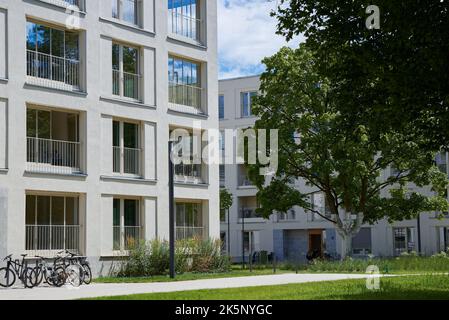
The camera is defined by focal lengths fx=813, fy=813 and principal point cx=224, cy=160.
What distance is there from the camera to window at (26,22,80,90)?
96.2ft

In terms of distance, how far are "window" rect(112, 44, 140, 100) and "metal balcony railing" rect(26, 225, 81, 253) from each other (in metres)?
5.99

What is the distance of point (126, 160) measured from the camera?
108 feet

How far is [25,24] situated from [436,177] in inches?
944

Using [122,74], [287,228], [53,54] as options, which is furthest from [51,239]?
[287,228]

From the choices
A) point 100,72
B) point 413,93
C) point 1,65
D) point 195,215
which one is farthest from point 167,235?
point 413,93

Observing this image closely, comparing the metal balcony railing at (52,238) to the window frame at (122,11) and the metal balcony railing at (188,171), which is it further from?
the window frame at (122,11)

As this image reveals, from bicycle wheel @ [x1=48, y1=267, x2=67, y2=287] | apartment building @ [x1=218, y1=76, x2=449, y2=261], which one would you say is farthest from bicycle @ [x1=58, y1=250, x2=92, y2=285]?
apartment building @ [x1=218, y1=76, x2=449, y2=261]

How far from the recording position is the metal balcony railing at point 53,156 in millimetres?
29125

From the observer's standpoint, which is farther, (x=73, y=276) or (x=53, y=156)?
(x=53, y=156)

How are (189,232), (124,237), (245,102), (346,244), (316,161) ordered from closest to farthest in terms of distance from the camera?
1. (124,237)
2. (189,232)
3. (316,161)
4. (346,244)
5. (245,102)

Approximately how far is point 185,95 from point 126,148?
4864mm

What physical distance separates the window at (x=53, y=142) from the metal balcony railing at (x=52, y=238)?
2.07 meters

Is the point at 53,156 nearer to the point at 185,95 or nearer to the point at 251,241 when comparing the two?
the point at 185,95

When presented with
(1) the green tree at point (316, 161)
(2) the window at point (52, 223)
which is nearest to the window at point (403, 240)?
(1) the green tree at point (316, 161)
